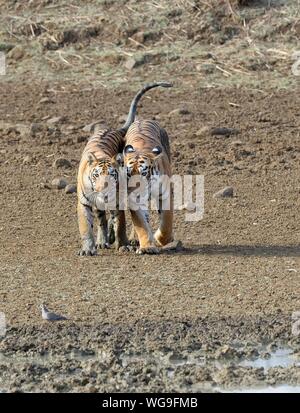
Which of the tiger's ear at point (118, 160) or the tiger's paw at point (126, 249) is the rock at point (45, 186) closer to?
the tiger's paw at point (126, 249)

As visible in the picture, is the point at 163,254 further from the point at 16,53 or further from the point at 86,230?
the point at 16,53

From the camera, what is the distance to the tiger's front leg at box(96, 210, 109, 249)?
9.80m

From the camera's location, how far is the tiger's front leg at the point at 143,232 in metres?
9.55

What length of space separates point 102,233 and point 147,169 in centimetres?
80

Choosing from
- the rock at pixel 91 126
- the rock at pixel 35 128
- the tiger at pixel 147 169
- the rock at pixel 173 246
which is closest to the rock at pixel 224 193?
the tiger at pixel 147 169

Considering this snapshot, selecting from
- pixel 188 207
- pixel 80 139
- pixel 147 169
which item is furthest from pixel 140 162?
pixel 80 139

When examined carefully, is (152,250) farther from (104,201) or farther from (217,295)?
(217,295)

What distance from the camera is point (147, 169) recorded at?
9.36 meters

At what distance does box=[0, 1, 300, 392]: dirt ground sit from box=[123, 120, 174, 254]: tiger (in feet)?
0.53

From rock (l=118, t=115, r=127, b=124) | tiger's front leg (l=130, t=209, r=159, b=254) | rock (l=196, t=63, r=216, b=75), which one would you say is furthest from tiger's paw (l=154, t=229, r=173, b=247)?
rock (l=196, t=63, r=216, b=75)

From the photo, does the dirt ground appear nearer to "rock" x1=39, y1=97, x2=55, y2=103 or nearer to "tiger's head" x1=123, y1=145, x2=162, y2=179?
"rock" x1=39, y1=97, x2=55, y2=103

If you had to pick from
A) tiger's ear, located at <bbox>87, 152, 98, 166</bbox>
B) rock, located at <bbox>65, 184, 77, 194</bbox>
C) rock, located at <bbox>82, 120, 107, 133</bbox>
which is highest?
tiger's ear, located at <bbox>87, 152, 98, 166</bbox>

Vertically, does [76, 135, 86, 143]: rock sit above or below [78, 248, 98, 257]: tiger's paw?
below

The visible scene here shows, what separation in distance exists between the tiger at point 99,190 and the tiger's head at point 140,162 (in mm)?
74
